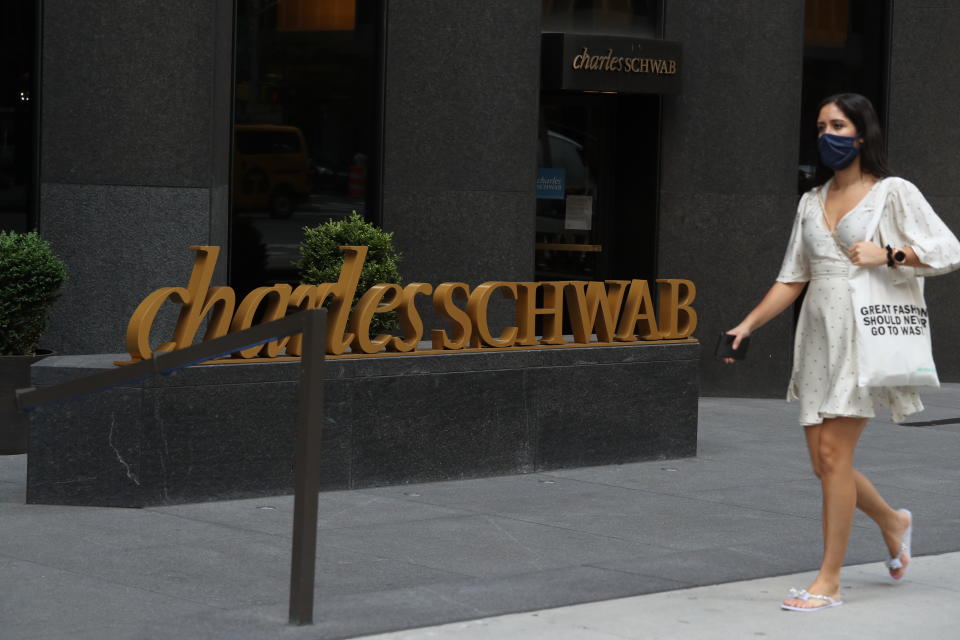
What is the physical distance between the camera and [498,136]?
1287cm

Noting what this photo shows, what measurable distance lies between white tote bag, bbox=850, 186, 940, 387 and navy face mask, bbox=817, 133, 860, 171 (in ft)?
0.65

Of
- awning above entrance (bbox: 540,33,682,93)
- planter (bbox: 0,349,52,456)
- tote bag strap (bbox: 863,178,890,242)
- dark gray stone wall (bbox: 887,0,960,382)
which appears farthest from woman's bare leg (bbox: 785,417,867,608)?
dark gray stone wall (bbox: 887,0,960,382)

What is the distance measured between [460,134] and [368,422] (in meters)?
4.74

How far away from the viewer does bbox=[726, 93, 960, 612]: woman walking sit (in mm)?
5934

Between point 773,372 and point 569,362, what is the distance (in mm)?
5406

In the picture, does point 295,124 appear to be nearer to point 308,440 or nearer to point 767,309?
point 767,309

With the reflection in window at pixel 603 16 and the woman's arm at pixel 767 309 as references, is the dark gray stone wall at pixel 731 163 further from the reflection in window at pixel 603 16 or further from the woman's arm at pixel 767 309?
the woman's arm at pixel 767 309

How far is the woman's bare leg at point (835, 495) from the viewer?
5.96 meters

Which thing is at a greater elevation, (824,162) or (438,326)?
(824,162)

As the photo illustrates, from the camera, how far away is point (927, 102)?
50.6ft

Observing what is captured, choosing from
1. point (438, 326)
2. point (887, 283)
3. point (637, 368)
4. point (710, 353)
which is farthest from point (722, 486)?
point (710, 353)

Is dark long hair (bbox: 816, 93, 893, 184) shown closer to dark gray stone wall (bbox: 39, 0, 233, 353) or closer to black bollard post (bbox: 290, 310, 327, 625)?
black bollard post (bbox: 290, 310, 327, 625)

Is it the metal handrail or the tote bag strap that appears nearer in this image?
the metal handrail

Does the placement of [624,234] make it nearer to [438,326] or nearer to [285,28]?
[438,326]
